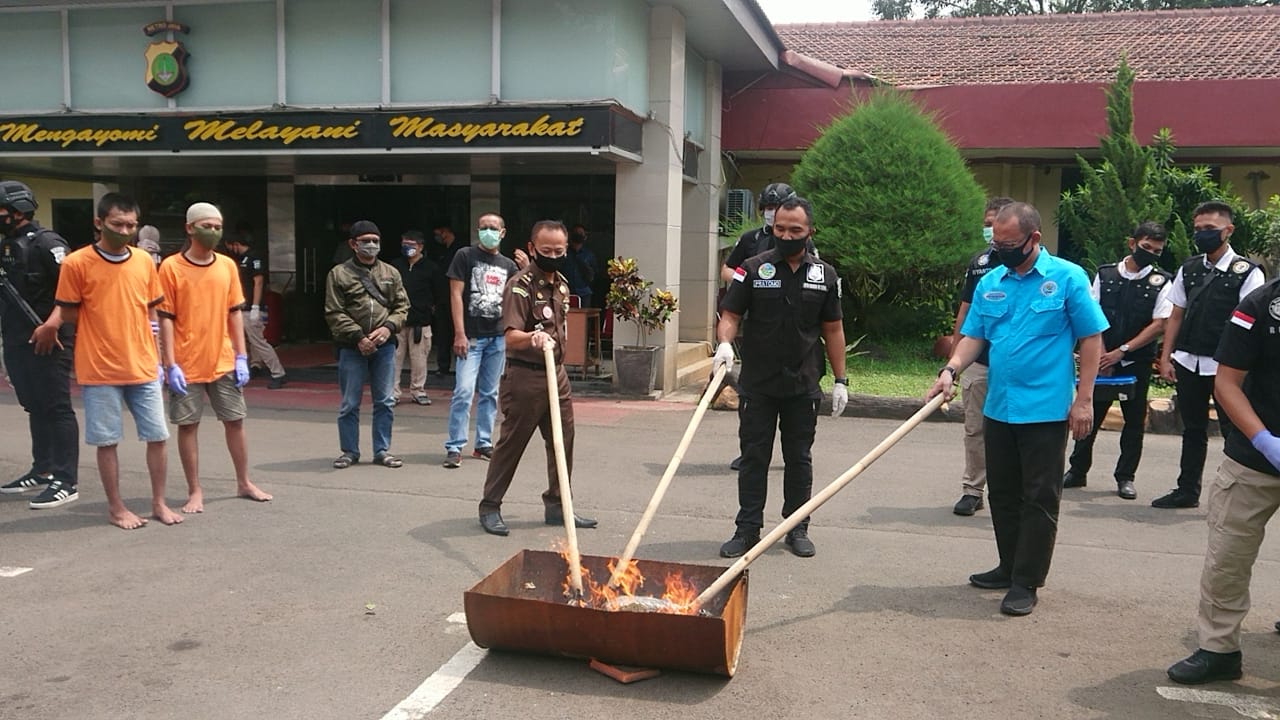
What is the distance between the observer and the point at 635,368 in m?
11.9

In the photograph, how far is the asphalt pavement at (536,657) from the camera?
3973 millimetres

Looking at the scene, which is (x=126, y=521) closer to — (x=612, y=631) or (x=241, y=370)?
(x=241, y=370)

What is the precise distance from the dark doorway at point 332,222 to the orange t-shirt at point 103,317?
10.3m

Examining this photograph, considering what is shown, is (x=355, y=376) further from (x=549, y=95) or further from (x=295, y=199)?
(x=295, y=199)

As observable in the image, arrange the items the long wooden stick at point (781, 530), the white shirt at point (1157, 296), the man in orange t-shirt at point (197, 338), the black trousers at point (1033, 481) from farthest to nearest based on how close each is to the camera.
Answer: the white shirt at point (1157, 296) → the man in orange t-shirt at point (197, 338) → the black trousers at point (1033, 481) → the long wooden stick at point (781, 530)

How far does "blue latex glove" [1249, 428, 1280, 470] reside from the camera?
3838mm

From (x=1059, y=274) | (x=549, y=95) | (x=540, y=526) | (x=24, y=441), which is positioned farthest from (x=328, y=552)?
(x=549, y=95)

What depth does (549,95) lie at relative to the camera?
11461 mm

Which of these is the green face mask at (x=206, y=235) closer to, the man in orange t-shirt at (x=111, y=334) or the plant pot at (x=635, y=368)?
the man in orange t-shirt at (x=111, y=334)

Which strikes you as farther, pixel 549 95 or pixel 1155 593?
pixel 549 95

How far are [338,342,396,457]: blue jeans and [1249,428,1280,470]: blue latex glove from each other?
6.03 meters

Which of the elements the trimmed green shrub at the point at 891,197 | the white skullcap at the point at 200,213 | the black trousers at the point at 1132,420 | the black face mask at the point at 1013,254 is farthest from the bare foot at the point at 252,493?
the trimmed green shrub at the point at 891,197

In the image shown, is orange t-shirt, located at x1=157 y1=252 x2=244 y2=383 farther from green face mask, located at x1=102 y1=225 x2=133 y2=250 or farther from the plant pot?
the plant pot

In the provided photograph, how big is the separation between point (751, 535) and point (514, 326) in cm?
183
